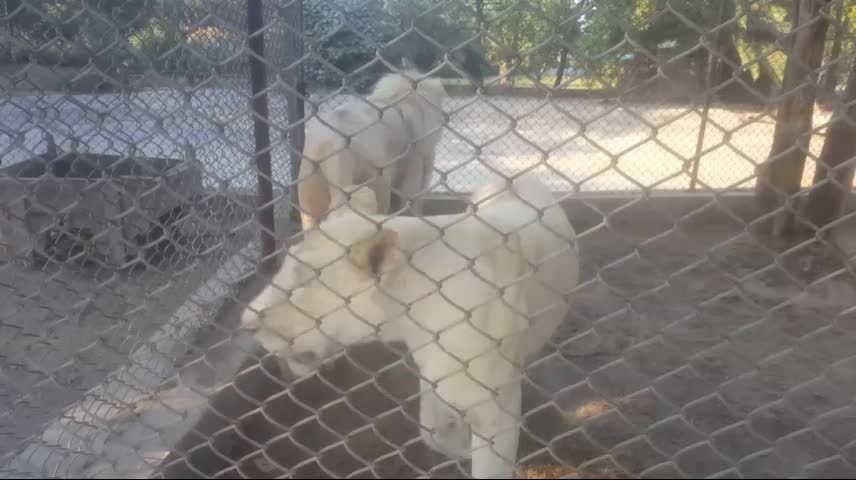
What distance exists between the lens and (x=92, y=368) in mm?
3090

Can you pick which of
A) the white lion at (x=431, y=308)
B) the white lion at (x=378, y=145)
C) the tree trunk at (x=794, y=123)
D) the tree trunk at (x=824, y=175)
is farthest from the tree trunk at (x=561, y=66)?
the tree trunk at (x=824, y=175)

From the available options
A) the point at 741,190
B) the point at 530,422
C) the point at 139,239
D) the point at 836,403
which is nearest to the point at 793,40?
the point at 741,190

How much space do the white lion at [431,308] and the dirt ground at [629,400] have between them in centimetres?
9

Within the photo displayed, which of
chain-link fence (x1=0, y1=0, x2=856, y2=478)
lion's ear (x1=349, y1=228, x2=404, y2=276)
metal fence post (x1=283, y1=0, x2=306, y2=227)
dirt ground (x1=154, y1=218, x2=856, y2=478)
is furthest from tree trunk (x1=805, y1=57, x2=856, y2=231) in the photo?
lion's ear (x1=349, y1=228, x2=404, y2=276)

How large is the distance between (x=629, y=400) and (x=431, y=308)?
1.29 meters

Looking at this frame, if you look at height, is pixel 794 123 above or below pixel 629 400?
above

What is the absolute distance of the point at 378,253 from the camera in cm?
190

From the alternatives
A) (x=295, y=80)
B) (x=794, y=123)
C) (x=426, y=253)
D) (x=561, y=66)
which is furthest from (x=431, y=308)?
(x=794, y=123)

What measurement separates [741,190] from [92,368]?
4.09 m

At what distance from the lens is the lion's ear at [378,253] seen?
187 cm

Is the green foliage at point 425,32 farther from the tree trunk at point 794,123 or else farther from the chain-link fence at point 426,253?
the tree trunk at point 794,123

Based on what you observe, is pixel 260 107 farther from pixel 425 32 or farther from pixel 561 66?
pixel 561 66

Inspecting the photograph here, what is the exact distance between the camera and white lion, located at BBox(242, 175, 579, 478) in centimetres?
189

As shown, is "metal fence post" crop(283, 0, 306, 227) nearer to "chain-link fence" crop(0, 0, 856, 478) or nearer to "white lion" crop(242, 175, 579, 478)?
"chain-link fence" crop(0, 0, 856, 478)
